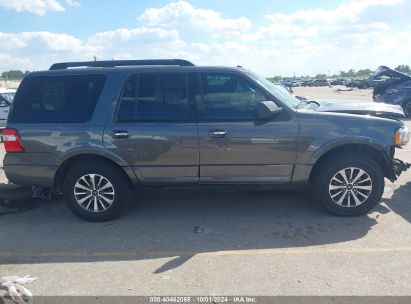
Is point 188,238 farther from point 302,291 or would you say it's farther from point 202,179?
point 302,291

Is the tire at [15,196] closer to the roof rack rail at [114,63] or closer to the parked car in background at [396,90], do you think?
the roof rack rail at [114,63]

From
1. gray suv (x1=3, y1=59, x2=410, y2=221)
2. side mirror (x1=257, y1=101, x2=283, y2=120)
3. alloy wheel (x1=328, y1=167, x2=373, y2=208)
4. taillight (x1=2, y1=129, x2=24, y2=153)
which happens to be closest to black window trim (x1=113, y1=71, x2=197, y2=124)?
gray suv (x1=3, y1=59, x2=410, y2=221)

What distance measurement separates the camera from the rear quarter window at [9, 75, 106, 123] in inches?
187

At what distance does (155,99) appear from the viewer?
4.68 m

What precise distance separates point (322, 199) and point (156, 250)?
212 centimetres

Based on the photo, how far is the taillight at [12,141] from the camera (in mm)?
4762

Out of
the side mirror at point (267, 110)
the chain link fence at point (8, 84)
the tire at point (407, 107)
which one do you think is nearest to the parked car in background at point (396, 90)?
the tire at point (407, 107)

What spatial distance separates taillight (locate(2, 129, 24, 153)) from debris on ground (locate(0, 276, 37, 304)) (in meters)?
1.79

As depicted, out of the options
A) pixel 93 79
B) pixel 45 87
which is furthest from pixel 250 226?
pixel 45 87

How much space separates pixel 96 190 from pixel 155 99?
1.35m

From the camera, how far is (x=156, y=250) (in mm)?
4109

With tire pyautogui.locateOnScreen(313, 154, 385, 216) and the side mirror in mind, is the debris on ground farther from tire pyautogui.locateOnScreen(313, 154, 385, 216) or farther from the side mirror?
tire pyautogui.locateOnScreen(313, 154, 385, 216)

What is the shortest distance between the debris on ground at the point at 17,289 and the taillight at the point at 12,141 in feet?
5.87

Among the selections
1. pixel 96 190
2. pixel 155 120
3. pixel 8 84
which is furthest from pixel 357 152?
pixel 8 84
